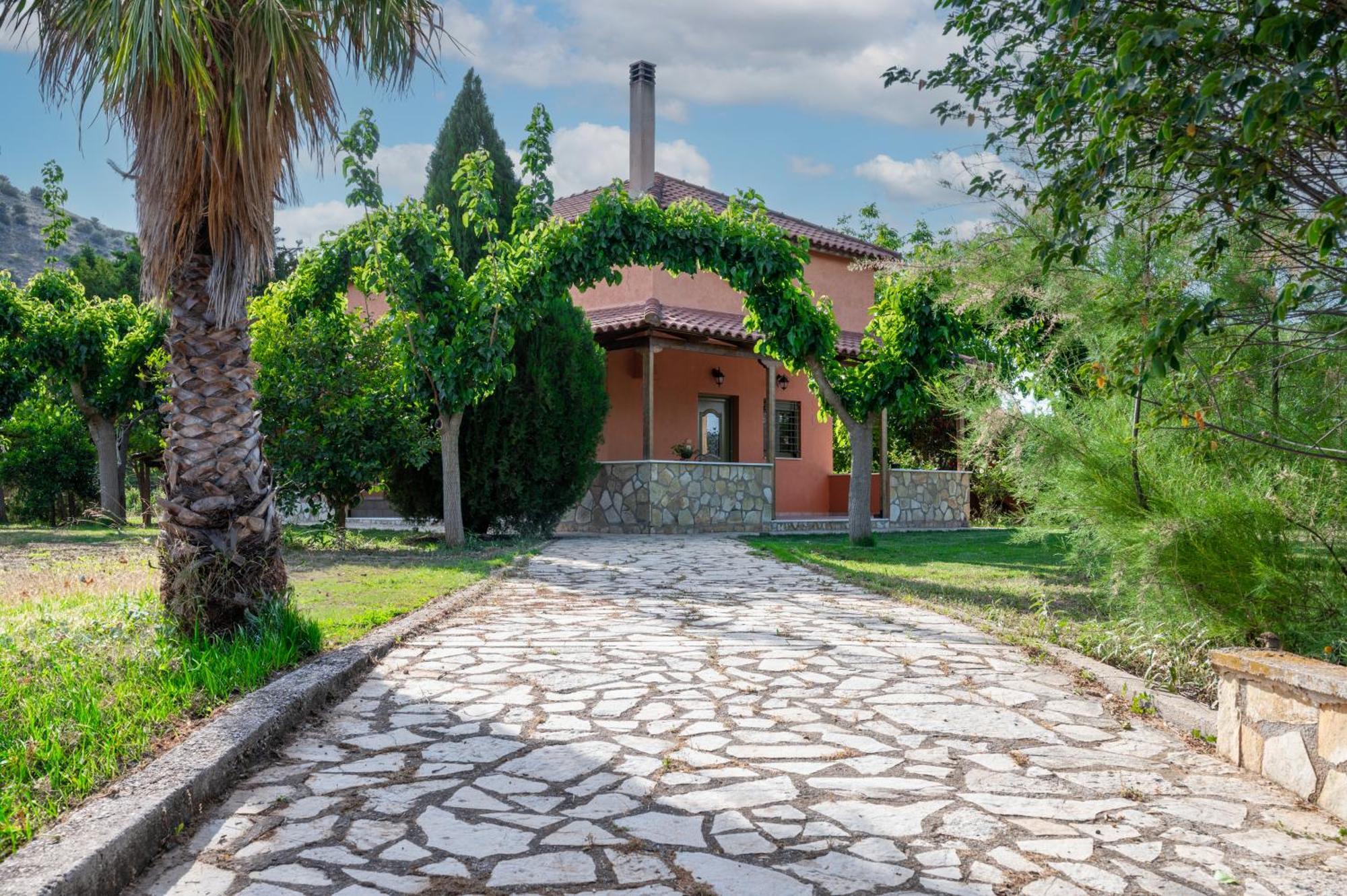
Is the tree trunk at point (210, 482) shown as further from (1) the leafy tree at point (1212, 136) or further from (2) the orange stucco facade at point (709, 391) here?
(2) the orange stucco facade at point (709, 391)

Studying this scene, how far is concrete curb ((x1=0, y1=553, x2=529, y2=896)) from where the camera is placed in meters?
2.51

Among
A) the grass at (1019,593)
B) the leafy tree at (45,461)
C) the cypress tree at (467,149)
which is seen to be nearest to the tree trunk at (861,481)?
the grass at (1019,593)

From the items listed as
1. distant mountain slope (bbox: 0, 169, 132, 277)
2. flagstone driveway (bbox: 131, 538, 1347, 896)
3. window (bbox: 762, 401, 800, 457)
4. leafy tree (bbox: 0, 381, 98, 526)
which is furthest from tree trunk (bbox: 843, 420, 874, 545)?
distant mountain slope (bbox: 0, 169, 132, 277)

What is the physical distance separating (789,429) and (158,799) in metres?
18.0

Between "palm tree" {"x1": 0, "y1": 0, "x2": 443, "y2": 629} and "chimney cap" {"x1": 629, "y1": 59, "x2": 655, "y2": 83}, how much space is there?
46.9 feet

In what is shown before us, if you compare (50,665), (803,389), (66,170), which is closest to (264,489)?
(50,665)

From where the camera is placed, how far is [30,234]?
53.9 m

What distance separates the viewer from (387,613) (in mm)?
6848

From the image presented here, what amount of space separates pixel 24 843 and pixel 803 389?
18.5 meters

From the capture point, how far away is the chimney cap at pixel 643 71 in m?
19.1

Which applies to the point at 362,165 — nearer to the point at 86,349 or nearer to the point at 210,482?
the point at 210,482

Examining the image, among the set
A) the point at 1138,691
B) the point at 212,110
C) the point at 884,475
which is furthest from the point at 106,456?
the point at 1138,691

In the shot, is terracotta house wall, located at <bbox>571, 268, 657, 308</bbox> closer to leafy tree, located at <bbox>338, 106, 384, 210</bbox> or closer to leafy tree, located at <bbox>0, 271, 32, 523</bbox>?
leafy tree, located at <bbox>338, 106, 384, 210</bbox>

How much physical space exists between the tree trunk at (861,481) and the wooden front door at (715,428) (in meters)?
5.14
